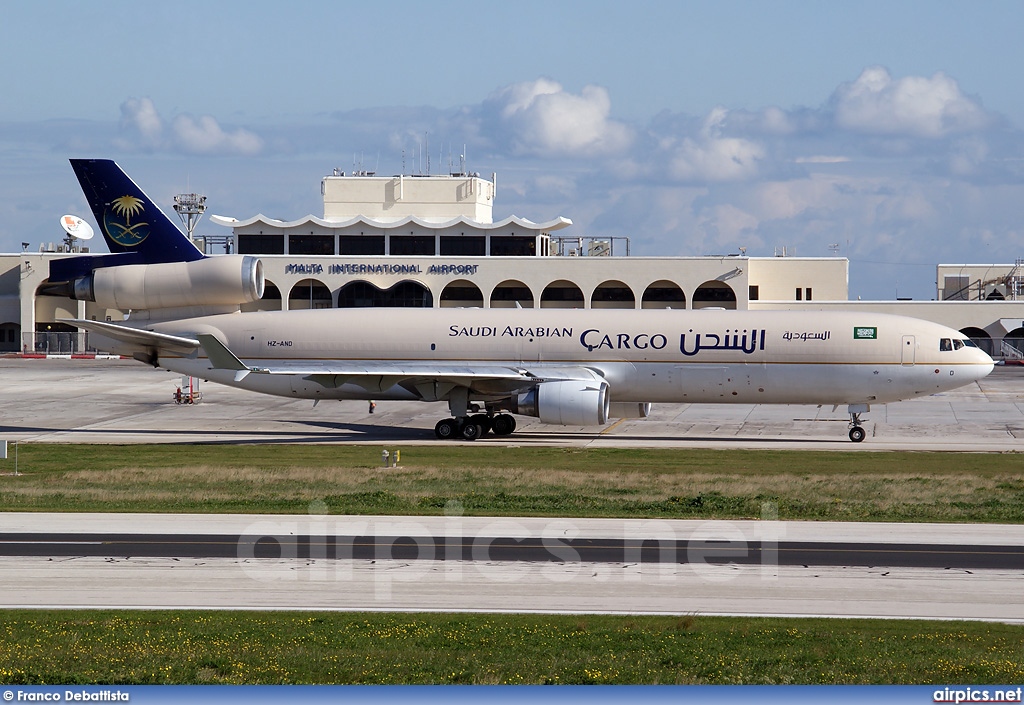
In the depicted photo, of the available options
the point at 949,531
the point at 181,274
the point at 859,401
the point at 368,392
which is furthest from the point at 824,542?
the point at 181,274

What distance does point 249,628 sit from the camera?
16.5 meters

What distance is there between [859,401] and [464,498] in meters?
20.6

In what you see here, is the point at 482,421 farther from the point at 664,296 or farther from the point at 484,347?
the point at 664,296

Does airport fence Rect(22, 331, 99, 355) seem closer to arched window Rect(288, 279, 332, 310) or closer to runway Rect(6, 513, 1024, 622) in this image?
arched window Rect(288, 279, 332, 310)

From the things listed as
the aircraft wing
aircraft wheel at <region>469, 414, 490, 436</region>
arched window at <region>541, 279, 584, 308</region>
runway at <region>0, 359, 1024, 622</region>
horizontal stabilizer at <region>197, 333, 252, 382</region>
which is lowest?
runway at <region>0, 359, 1024, 622</region>

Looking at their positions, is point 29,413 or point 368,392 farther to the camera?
point 29,413

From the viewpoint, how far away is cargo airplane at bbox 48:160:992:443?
43125mm

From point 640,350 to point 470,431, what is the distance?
283 inches

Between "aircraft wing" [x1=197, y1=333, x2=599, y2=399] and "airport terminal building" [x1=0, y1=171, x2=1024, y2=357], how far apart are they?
1851 inches

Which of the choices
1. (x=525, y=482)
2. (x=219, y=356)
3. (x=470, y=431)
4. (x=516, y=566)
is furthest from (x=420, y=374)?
(x=516, y=566)

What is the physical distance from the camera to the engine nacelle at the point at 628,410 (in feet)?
153

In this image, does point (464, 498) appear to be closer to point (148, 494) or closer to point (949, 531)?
point (148, 494)

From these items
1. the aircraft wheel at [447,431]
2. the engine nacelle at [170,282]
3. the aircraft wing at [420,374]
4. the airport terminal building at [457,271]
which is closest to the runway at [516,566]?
the aircraft wing at [420,374]

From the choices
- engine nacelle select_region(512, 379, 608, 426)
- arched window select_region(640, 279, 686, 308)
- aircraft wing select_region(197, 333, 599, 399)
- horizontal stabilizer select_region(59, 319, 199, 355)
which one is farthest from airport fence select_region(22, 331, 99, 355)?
engine nacelle select_region(512, 379, 608, 426)
